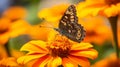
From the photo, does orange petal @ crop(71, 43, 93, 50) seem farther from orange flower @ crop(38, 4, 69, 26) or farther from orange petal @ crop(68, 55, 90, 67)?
orange flower @ crop(38, 4, 69, 26)

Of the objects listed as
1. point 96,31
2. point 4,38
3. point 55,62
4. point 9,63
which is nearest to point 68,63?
point 55,62

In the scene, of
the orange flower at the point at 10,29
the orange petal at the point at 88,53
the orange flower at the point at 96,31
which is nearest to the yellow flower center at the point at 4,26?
the orange flower at the point at 10,29

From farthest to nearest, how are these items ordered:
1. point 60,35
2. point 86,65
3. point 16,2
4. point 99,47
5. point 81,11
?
point 16,2 → point 99,47 → point 81,11 → point 60,35 → point 86,65

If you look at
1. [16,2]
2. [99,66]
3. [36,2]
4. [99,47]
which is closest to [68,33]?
[99,66]

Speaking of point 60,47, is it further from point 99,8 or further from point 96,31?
point 96,31

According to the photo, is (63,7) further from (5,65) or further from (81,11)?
(5,65)

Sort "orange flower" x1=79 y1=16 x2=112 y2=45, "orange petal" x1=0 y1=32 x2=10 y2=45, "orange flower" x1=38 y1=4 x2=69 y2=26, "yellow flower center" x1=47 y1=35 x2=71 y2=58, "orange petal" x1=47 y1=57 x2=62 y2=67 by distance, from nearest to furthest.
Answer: "orange petal" x1=47 y1=57 x2=62 y2=67 < "yellow flower center" x1=47 y1=35 x2=71 y2=58 < "orange petal" x1=0 y1=32 x2=10 y2=45 < "orange flower" x1=38 y1=4 x2=69 y2=26 < "orange flower" x1=79 y1=16 x2=112 y2=45

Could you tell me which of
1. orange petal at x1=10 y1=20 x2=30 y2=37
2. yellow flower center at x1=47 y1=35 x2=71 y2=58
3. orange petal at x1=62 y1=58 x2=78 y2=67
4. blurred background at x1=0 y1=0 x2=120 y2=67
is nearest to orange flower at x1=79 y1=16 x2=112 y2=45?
blurred background at x1=0 y1=0 x2=120 y2=67
